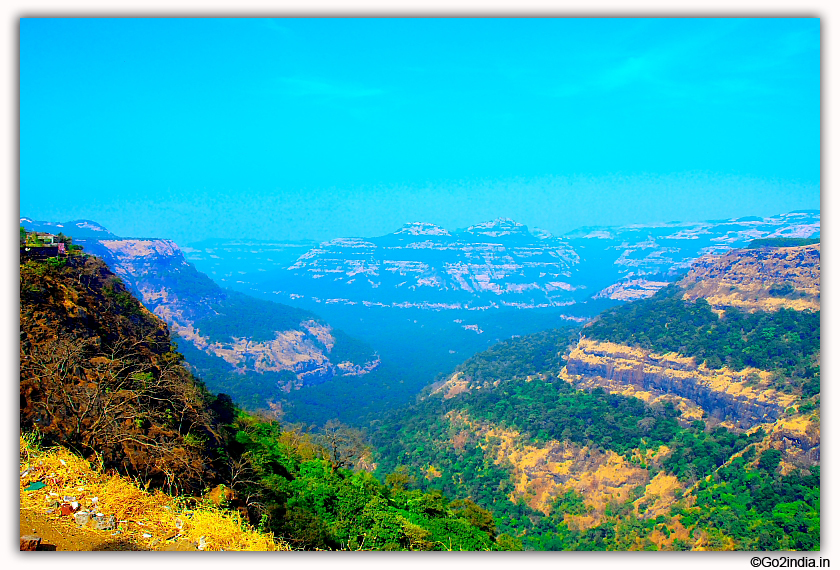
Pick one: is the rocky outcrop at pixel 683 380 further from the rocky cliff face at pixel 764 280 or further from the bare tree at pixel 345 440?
the bare tree at pixel 345 440

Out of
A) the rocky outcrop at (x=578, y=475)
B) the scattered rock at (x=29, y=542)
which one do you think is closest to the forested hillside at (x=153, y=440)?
the scattered rock at (x=29, y=542)

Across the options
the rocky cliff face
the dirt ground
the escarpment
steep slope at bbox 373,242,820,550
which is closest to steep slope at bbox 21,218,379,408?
the escarpment

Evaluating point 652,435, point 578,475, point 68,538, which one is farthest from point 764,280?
point 68,538

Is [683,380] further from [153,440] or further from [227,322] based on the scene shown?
[227,322]

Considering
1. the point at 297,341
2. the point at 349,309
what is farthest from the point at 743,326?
the point at 349,309

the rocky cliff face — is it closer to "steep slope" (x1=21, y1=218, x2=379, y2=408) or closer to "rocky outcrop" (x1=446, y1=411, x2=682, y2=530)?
"rocky outcrop" (x1=446, y1=411, x2=682, y2=530)
